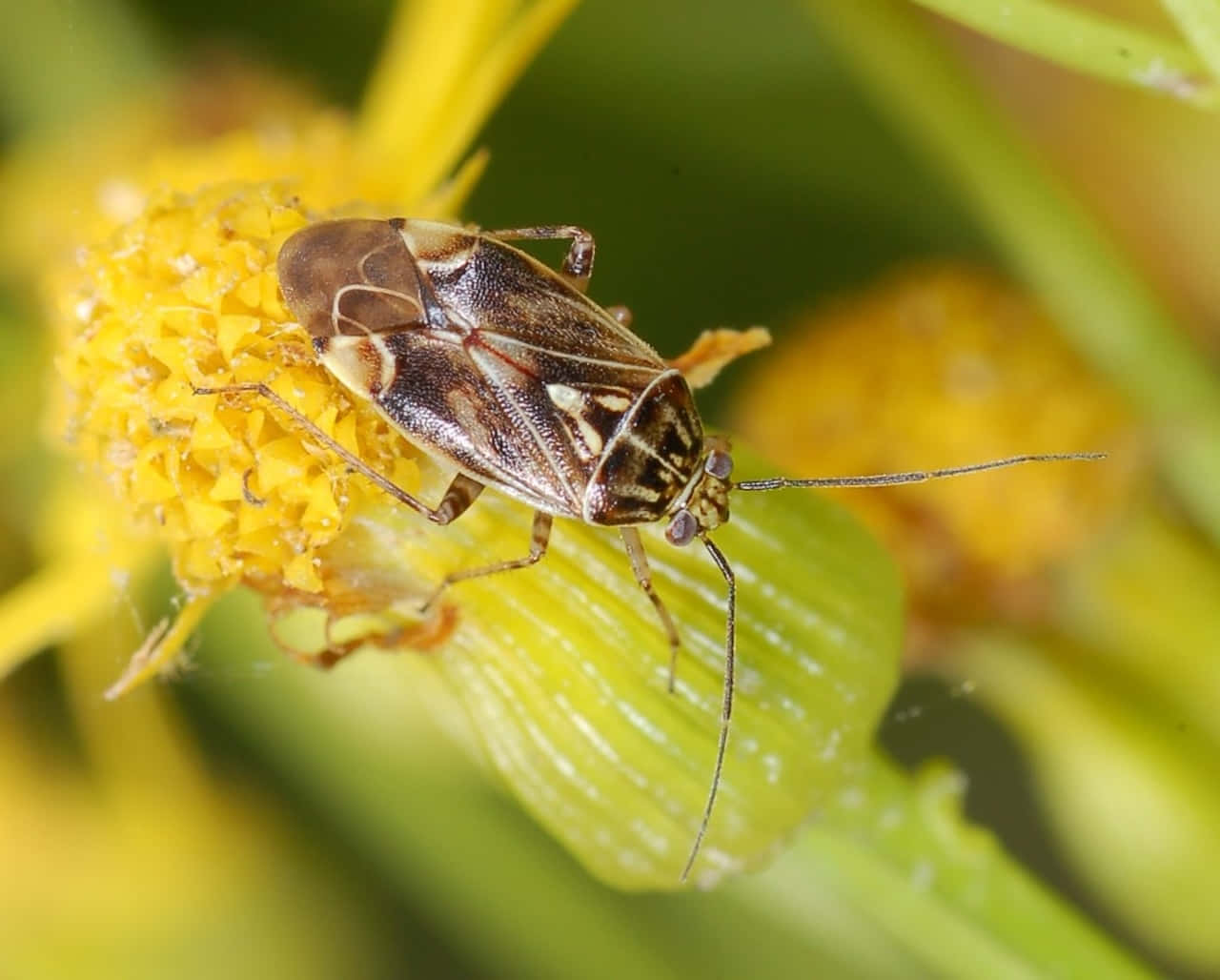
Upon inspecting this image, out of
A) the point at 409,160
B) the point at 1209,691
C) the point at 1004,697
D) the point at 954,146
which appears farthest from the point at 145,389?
the point at 1209,691

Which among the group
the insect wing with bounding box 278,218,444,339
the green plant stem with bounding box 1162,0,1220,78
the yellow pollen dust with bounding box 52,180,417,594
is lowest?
the yellow pollen dust with bounding box 52,180,417,594

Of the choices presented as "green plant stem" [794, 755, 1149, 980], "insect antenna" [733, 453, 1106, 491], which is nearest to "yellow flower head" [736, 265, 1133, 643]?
"insect antenna" [733, 453, 1106, 491]

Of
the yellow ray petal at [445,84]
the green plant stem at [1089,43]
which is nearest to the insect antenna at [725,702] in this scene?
the green plant stem at [1089,43]

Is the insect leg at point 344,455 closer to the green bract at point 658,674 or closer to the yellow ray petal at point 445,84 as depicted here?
the green bract at point 658,674

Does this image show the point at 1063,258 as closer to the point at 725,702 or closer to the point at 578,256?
the point at 578,256

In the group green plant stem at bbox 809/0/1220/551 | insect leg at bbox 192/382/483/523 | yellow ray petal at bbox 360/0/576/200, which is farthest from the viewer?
green plant stem at bbox 809/0/1220/551

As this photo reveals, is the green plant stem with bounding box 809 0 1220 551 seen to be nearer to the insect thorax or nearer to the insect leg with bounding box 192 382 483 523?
the insect thorax
